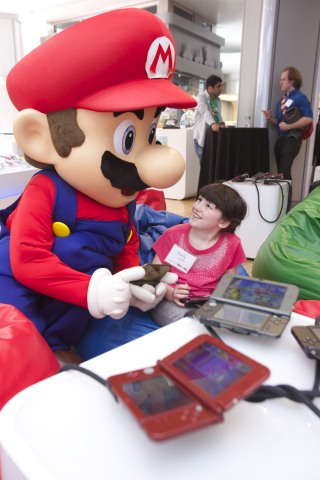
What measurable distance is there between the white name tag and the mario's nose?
0.32 meters

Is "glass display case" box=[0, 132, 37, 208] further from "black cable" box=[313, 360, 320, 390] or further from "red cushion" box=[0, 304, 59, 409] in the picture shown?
"black cable" box=[313, 360, 320, 390]

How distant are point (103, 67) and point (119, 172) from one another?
20 centimetres

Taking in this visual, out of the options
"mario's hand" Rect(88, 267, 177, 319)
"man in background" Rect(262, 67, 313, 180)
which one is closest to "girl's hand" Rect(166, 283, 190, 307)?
"mario's hand" Rect(88, 267, 177, 319)

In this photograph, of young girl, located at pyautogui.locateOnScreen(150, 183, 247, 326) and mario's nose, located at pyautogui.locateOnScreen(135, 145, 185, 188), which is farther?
young girl, located at pyautogui.locateOnScreen(150, 183, 247, 326)

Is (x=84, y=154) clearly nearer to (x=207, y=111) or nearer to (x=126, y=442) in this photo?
(x=126, y=442)

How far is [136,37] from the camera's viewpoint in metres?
0.76

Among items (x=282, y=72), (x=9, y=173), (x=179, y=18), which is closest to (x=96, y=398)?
(x=9, y=173)

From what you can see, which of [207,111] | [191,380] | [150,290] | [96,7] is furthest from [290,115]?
[96,7]

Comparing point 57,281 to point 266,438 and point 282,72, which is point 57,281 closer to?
point 266,438

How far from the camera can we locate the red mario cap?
0.75 m

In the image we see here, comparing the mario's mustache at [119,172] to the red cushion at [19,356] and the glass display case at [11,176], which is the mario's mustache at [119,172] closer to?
the red cushion at [19,356]

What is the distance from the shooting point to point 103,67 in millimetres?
758

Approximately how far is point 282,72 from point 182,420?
A: 3.50 meters

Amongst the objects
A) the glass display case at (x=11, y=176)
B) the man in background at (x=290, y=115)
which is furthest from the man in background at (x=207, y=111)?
the glass display case at (x=11, y=176)
